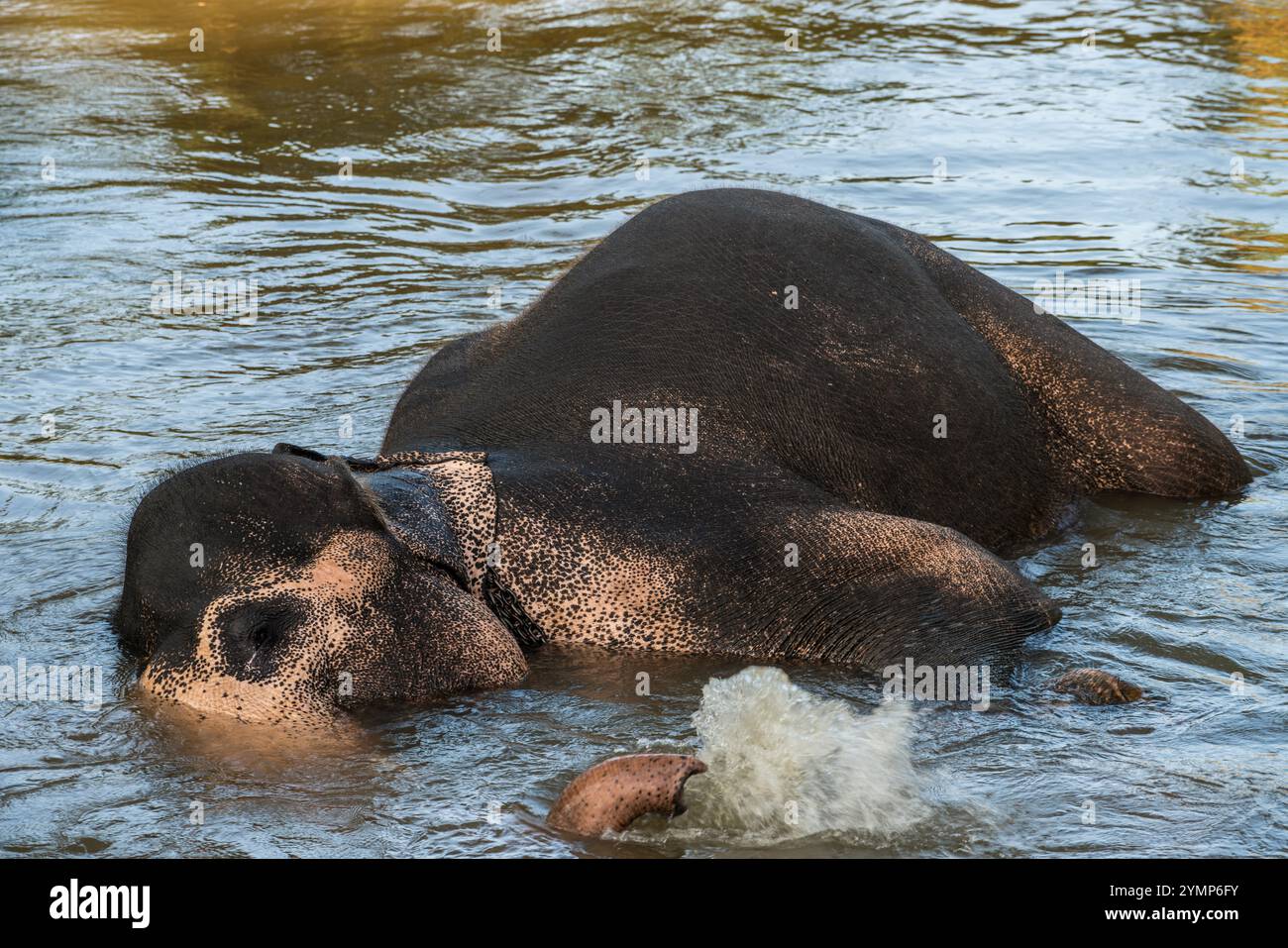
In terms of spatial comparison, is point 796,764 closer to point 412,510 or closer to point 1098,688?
point 1098,688

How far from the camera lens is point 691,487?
5344 mm

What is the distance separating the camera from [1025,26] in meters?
17.3

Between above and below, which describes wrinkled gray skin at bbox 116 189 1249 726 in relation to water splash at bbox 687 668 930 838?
above

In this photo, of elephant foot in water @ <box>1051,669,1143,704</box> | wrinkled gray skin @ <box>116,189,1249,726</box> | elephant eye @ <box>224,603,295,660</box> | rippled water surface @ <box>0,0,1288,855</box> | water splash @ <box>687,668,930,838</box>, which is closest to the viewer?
water splash @ <box>687,668,930,838</box>

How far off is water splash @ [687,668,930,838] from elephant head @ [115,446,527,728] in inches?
31.8

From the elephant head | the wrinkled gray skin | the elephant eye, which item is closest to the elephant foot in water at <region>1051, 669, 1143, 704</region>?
the wrinkled gray skin

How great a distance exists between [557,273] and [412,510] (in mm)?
4956

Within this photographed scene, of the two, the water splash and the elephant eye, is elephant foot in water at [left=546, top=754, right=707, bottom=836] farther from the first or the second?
the elephant eye

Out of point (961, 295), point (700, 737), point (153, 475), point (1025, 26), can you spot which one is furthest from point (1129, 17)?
point (700, 737)

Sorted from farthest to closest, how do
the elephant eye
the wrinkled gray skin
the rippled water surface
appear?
the wrinkled gray skin
the elephant eye
the rippled water surface

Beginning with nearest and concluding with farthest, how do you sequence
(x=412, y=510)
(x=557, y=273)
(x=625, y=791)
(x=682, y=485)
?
(x=625, y=791) < (x=412, y=510) < (x=682, y=485) < (x=557, y=273)

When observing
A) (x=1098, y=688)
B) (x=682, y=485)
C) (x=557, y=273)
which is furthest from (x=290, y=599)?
(x=557, y=273)

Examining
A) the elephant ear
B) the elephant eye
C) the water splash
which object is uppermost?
the elephant ear

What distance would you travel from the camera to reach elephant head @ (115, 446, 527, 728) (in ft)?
15.5
